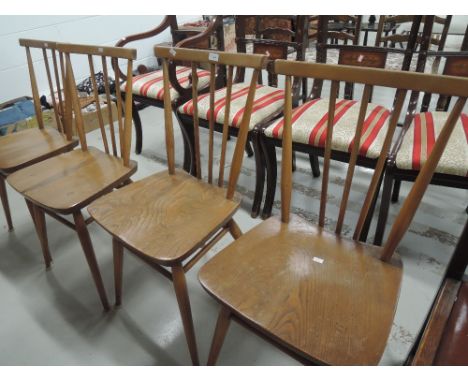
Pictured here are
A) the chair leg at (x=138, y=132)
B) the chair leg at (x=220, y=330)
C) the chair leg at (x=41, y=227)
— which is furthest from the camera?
the chair leg at (x=138, y=132)

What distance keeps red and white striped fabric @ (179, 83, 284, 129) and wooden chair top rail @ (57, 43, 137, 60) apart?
1.59 feet

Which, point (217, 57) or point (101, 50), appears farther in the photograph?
point (101, 50)

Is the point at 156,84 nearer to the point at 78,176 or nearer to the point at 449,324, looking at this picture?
the point at 78,176

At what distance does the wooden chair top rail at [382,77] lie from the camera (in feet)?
2.21

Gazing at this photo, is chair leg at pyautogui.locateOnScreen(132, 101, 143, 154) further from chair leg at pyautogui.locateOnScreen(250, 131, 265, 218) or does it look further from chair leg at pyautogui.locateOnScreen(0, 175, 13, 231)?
chair leg at pyautogui.locateOnScreen(250, 131, 265, 218)

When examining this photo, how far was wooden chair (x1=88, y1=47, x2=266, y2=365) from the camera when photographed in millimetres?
909

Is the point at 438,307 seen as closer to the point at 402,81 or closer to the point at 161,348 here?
the point at 402,81

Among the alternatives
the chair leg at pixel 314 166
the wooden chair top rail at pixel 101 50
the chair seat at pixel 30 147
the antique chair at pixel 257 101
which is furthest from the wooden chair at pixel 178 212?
the chair leg at pixel 314 166

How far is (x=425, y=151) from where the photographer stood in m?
1.13

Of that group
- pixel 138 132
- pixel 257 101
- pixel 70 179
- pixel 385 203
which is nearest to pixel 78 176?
pixel 70 179

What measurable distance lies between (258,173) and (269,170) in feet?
0.23

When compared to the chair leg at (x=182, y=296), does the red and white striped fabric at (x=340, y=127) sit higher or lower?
higher

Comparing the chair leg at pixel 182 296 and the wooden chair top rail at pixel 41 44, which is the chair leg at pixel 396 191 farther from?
the wooden chair top rail at pixel 41 44

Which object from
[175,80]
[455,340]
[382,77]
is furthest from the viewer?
[175,80]
